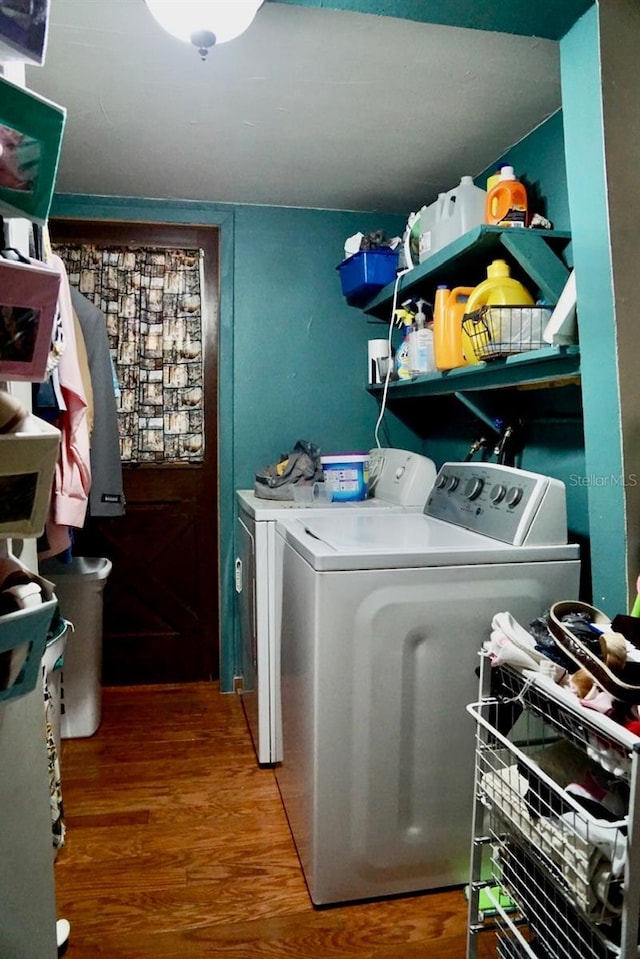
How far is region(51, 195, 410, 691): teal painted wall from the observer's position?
2.90 metres

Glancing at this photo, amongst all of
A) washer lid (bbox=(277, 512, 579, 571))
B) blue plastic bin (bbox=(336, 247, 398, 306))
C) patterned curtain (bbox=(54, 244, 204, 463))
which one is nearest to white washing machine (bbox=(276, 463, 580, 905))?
washer lid (bbox=(277, 512, 579, 571))

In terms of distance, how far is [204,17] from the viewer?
1.47 meters

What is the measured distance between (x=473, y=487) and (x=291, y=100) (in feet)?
4.37

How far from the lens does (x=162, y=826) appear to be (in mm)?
1964

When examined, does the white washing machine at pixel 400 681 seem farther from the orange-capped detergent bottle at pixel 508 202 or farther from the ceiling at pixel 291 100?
the ceiling at pixel 291 100

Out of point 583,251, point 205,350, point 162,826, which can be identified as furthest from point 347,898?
point 205,350

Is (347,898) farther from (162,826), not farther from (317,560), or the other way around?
(317,560)

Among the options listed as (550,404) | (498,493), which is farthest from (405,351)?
(498,493)

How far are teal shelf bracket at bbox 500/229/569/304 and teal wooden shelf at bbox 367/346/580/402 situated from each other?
24 centimetres

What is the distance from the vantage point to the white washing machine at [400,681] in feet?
5.12

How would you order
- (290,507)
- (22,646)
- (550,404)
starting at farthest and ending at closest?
1. (290,507)
2. (550,404)
3. (22,646)

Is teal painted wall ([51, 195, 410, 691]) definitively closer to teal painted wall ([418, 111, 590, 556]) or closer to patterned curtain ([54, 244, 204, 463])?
patterned curtain ([54, 244, 204, 463])

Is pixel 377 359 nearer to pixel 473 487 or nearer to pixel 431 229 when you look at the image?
pixel 431 229

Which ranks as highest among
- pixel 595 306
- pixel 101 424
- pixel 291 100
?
pixel 291 100
